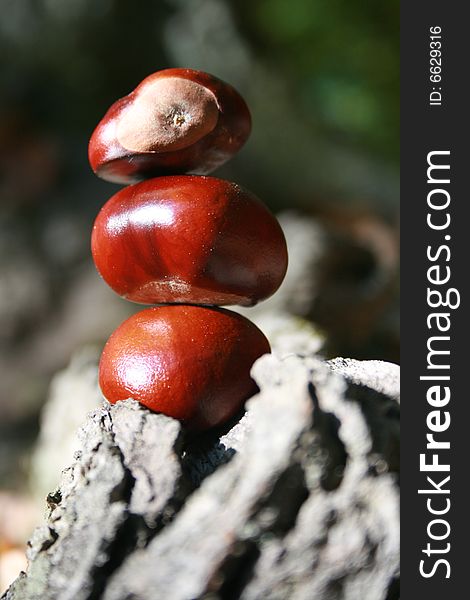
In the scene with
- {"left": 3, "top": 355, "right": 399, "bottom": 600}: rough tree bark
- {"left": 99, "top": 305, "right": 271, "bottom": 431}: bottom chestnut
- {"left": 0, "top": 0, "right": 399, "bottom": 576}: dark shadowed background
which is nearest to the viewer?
{"left": 3, "top": 355, "right": 399, "bottom": 600}: rough tree bark

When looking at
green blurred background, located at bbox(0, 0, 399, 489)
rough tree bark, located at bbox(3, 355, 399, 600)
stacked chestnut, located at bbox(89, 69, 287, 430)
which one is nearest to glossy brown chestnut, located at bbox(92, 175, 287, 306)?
stacked chestnut, located at bbox(89, 69, 287, 430)

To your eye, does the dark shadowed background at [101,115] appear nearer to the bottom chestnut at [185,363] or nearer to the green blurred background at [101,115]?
the green blurred background at [101,115]

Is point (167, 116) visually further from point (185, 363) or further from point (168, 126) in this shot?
point (185, 363)

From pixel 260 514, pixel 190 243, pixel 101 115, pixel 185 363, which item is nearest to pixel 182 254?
pixel 190 243

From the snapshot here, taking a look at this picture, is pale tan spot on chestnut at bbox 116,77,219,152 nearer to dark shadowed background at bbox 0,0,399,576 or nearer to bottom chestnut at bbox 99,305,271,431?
bottom chestnut at bbox 99,305,271,431

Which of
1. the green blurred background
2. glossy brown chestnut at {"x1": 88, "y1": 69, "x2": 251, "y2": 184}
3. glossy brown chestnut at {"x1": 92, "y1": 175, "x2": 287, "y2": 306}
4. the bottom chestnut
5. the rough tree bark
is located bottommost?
the rough tree bark

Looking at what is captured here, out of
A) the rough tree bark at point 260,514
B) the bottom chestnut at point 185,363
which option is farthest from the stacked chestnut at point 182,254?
the rough tree bark at point 260,514

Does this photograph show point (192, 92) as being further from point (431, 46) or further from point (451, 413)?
point (451, 413)
